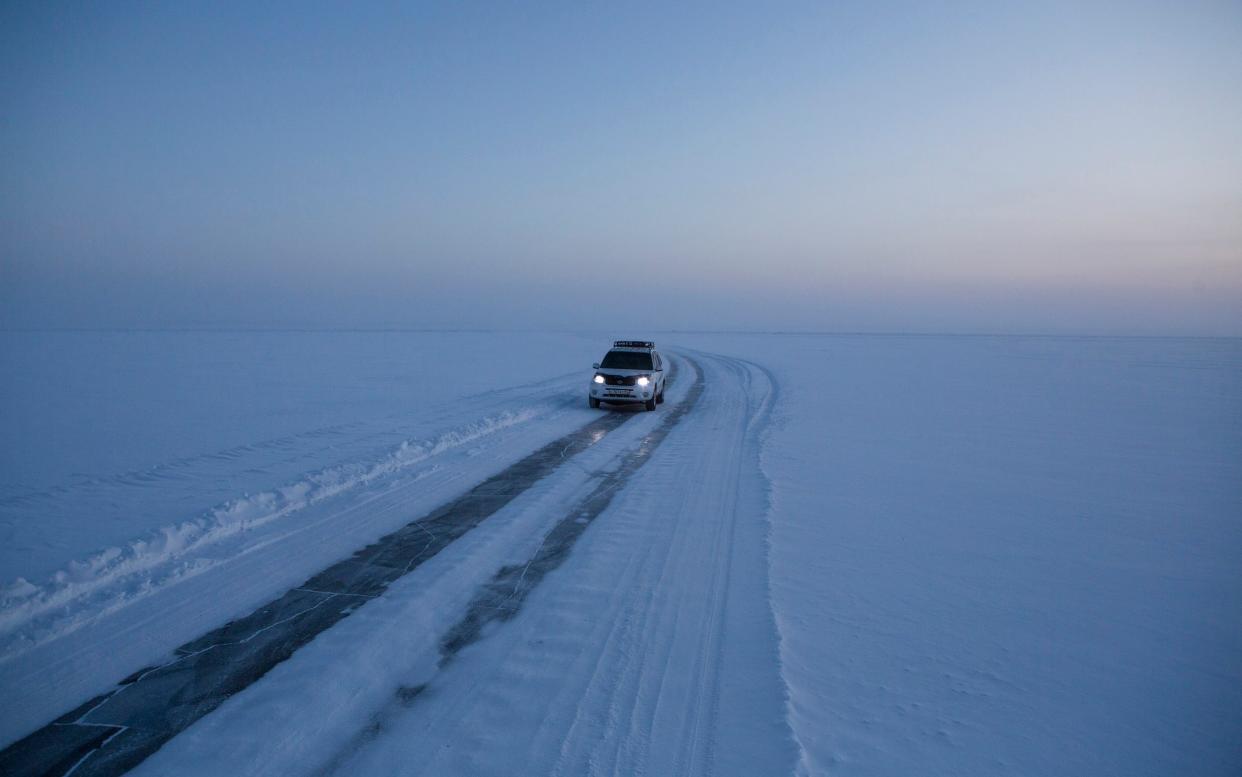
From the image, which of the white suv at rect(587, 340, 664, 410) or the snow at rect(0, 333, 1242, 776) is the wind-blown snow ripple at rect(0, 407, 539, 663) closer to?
the snow at rect(0, 333, 1242, 776)

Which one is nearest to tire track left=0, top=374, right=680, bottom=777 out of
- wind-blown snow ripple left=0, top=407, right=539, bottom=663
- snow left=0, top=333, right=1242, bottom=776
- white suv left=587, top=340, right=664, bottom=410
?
snow left=0, top=333, right=1242, bottom=776

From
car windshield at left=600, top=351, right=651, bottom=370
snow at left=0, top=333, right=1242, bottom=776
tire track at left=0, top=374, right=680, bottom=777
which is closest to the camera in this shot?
tire track at left=0, top=374, right=680, bottom=777

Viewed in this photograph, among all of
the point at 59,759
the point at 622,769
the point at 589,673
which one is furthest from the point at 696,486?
the point at 59,759

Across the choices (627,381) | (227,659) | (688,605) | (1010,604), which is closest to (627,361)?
(627,381)

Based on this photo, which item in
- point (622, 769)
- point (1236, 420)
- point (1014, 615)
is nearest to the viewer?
point (622, 769)

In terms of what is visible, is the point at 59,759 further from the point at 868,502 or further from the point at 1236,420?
the point at 1236,420

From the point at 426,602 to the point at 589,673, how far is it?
1.73 m

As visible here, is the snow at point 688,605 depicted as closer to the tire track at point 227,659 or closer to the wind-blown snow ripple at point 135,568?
the wind-blown snow ripple at point 135,568

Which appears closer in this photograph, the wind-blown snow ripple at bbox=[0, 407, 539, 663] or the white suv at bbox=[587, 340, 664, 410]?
the wind-blown snow ripple at bbox=[0, 407, 539, 663]

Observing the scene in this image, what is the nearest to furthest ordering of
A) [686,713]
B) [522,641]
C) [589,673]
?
[686,713] → [589,673] → [522,641]

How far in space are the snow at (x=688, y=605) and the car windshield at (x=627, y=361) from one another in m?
5.22

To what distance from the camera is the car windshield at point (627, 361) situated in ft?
54.3

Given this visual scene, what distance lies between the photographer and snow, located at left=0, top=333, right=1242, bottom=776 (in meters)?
3.39

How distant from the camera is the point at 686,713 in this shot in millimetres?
3598
